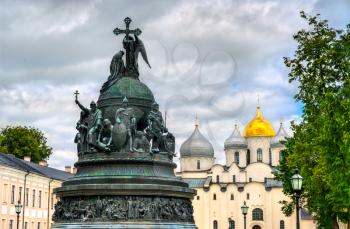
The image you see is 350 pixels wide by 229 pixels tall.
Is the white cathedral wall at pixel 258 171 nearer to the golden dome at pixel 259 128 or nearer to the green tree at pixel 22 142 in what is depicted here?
the golden dome at pixel 259 128

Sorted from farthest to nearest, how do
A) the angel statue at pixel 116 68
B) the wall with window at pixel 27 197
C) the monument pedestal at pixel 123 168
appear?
the wall with window at pixel 27 197, the angel statue at pixel 116 68, the monument pedestal at pixel 123 168

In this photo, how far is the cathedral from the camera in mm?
106688

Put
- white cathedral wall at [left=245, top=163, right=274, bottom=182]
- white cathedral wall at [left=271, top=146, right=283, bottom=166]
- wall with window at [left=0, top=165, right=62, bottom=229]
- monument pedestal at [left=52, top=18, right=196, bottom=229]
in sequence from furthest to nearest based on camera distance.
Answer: white cathedral wall at [left=271, top=146, right=283, bottom=166] → white cathedral wall at [left=245, top=163, right=274, bottom=182] → wall with window at [left=0, top=165, right=62, bottom=229] → monument pedestal at [left=52, top=18, right=196, bottom=229]

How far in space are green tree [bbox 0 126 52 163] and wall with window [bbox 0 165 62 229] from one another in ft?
21.2

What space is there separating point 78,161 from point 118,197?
254 centimetres

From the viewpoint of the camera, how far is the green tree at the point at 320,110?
31875mm

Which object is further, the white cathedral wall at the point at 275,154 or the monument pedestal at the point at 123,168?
the white cathedral wall at the point at 275,154

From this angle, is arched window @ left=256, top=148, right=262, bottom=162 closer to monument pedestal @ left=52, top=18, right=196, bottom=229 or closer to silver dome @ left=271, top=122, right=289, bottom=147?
silver dome @ left=271, top=122, right=289, bottom=147

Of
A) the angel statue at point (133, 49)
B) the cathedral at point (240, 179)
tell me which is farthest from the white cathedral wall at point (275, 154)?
the angel statue at point (133, 49)

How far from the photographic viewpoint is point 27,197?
61594 millimetres

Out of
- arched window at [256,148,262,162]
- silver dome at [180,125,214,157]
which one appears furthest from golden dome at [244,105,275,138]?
silver dome at [180,125,214,157]

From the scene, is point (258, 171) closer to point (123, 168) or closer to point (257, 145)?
point (257, 145)

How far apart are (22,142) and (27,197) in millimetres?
12964

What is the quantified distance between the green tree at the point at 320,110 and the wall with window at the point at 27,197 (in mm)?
26082
